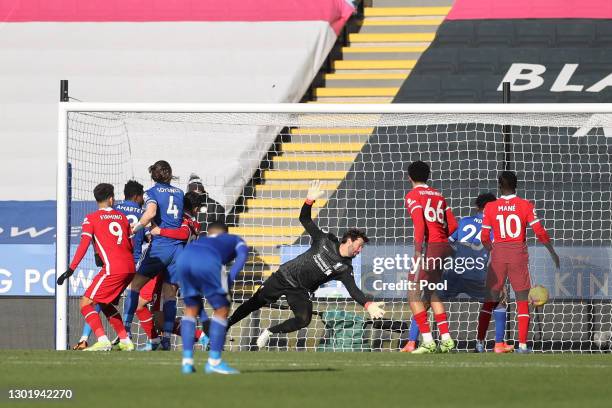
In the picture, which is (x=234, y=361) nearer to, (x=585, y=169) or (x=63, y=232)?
(x=63, y=232)

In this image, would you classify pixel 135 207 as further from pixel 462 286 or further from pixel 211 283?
pixel 211 283

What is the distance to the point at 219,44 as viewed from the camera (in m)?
18.7

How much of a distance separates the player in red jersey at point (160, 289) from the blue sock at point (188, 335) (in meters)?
3.90

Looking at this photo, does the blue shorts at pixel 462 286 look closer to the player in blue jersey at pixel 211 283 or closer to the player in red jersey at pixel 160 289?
the player in red jersey at pixel 160 289

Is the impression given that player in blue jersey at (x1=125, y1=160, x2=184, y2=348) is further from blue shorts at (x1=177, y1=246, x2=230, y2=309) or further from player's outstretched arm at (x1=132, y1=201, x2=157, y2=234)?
blue shorts at (x1=177, y1=246, x2=230, y2=309)

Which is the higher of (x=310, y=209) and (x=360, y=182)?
(x=360, y=182)

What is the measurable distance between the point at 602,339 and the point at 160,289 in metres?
4.84

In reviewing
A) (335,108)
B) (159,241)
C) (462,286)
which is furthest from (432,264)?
(159,241)

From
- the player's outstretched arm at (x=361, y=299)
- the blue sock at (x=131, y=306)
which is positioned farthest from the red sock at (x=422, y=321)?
the blue sock at (x=131, y=306)

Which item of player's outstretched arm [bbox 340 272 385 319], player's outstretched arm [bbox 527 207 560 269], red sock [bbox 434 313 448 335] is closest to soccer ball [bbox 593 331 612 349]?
player's outstretched arm [bbox 527 207 560 269]

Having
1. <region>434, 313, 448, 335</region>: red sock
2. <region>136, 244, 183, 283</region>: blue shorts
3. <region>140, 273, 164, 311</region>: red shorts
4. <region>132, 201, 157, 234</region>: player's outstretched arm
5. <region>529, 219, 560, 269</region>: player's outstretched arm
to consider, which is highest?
<region>132, 201, 157, 234</region>: player's outstretched arm

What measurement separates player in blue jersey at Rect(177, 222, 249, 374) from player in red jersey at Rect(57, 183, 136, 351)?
326cm

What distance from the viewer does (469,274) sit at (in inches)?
511

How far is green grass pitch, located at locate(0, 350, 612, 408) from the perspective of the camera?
23.7 feet
